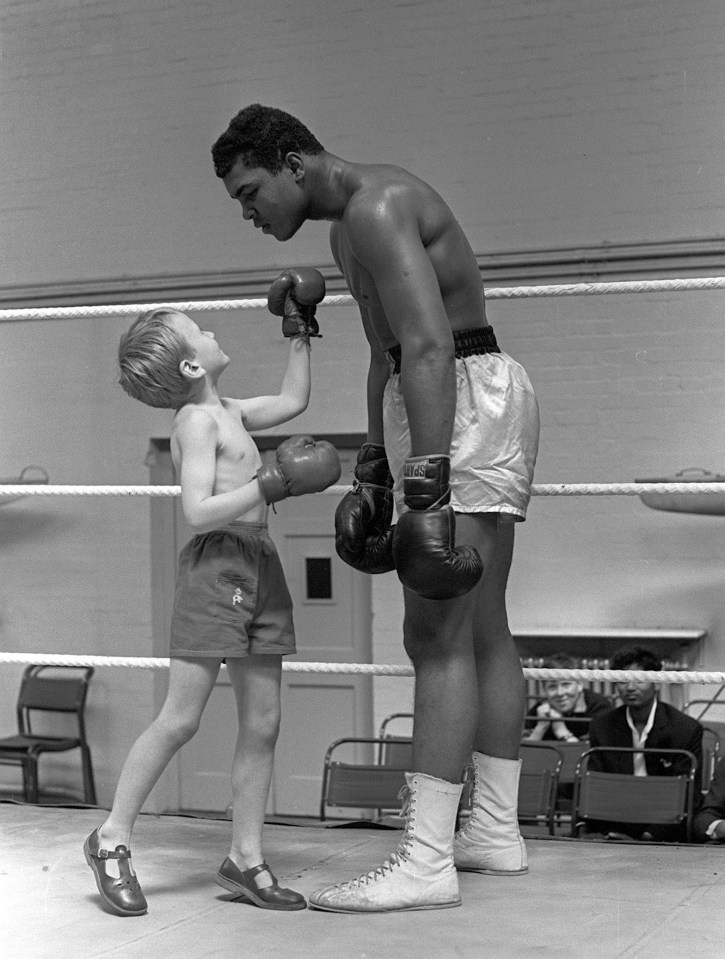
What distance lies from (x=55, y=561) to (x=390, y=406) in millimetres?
5394

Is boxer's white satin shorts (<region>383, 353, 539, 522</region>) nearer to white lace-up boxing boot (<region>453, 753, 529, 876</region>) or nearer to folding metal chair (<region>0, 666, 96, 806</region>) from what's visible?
white lace-up boxing boot (<region>453, 753, 529, 876</region>)

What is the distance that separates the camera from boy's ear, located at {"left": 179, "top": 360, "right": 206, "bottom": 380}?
1733 mm

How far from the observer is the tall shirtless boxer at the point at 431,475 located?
166 cm

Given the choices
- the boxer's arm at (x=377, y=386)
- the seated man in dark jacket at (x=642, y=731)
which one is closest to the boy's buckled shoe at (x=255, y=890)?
the boxer's arm at (x=377, y=386)

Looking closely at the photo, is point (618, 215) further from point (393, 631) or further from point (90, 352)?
point (90, 352)

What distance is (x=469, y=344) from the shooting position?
182 centimetres

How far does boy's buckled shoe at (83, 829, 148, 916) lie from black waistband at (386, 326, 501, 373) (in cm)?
78

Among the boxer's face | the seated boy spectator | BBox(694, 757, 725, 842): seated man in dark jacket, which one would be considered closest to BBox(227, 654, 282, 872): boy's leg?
the boxer's face

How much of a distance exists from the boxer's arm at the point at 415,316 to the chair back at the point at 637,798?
2615mm

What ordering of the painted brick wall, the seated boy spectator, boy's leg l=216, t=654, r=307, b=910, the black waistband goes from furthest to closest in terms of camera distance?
the painted brick wall
the seated boy spectator
the black waistband
boy's leg l=216, t=654, r=307, b=910

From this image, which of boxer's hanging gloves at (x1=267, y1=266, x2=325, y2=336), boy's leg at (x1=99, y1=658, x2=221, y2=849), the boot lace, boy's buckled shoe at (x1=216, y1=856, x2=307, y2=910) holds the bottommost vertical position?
boy's buckled shoe at (x1=216, y1=856, x2=307, y2=910)

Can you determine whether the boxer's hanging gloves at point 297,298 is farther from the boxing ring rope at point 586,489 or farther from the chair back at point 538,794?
the chair back at point 538,794

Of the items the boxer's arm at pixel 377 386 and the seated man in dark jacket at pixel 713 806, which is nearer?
the boxer's arm at pixel 377 386

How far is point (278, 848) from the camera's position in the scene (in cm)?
204
